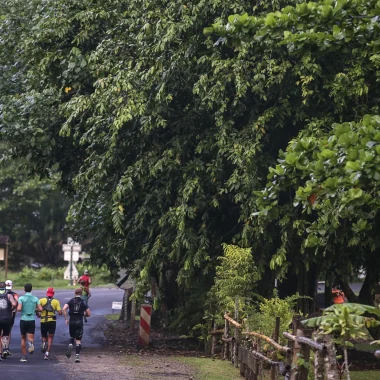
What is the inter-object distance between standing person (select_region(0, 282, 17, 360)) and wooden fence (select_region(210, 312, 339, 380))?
14.6ft

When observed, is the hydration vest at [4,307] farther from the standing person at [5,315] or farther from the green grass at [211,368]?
the green grass at [211,368]

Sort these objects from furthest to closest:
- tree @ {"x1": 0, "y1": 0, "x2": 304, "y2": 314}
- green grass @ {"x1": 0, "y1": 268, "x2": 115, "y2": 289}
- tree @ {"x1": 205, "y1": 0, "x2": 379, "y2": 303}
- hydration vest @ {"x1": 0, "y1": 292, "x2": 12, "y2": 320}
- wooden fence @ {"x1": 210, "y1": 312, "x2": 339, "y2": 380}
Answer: green grass @ {"x1": 0, "y1": 268, "x2": 115, "y2": 289} → hydration vest @ {"x1": 0, "y1": 292, "x2": 12, "y2": 320} → tree @ {"x1": 0, "y1": 0, "x2": 304, "y2": 314} → wooden fence @ {"x1": 210, "y1": 312, "x2": 339, "y2": 380} → tree @ {"x1": 205, "y1": 0, "x2": 379, "y2": 303}

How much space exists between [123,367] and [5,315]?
3.05 metres

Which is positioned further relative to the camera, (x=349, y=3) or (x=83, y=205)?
(x=83, y=205)

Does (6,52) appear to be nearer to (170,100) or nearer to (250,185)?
(170,100)

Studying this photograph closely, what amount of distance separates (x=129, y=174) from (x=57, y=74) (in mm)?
3899

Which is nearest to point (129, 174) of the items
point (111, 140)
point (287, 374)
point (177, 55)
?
point (111, 140)

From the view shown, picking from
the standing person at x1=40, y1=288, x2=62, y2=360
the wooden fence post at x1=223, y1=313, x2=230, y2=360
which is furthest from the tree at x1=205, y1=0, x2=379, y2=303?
the standing person at x1=40, y1=288, x2=62, y2=360

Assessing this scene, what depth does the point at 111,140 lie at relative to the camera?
1817 cm

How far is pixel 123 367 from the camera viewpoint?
16844mm

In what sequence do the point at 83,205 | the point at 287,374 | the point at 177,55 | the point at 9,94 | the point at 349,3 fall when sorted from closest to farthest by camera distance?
the point at 349,3, the point at 287,374, the point at 177,55, the point at 83,205, the point at 9,94

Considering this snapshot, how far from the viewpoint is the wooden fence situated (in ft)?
32.2

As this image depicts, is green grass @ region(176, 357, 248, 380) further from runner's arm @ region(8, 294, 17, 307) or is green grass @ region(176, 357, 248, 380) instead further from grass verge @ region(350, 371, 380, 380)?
runner's arm @ region(8, 294, 17, 307)

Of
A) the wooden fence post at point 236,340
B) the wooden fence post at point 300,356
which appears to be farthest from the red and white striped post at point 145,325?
the wooden fence post at point 300,356
